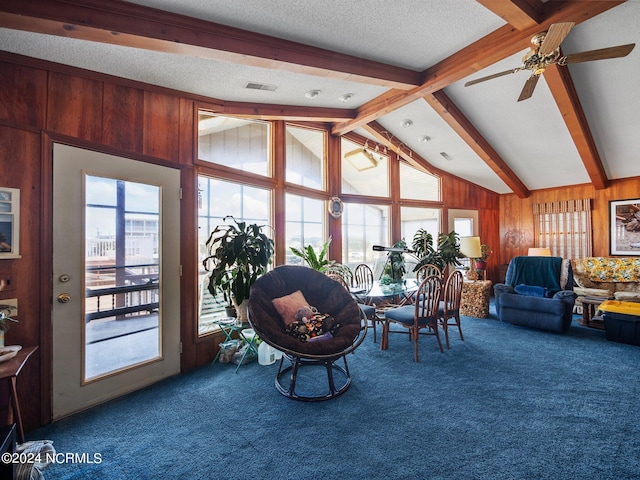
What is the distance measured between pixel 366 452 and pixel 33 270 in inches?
97.9

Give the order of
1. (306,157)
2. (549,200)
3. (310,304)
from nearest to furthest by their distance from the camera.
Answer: (310,304), (306,157), (549,200)

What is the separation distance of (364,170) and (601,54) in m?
3.54

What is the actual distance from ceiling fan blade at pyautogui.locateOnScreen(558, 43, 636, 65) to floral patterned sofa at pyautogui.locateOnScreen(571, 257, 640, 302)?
382cm

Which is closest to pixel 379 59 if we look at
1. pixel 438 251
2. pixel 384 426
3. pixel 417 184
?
pixel 384 426

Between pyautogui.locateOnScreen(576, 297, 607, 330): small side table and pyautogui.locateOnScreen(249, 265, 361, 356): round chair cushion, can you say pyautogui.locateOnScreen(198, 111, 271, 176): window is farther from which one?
pyautogui.locateOnScreen(576, 297, 607, 330): small side table

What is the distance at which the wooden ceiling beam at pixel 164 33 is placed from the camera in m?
1.75

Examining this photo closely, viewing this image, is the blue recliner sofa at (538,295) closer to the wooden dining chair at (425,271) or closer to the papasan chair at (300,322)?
the wooden dining chair at (425,271)

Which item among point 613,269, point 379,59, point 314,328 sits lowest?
point 314,328

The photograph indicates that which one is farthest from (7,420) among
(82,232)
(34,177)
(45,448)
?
(34,177)

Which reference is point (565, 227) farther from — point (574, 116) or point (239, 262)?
point (239, 262)

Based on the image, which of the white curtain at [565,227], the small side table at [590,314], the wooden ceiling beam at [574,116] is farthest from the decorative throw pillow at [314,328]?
the white curtain at [565,227]

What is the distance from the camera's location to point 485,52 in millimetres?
2918

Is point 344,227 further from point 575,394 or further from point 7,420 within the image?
point 7,420

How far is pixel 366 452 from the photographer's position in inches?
71.2
